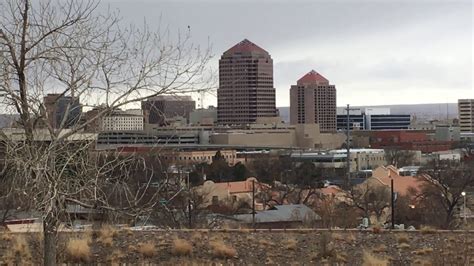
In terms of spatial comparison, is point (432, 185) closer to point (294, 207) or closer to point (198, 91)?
point (294, 207)

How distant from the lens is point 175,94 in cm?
746

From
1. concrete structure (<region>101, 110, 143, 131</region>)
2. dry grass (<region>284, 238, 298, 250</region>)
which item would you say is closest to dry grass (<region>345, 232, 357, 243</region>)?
dry grass (<region>284, 238, 298, 250</region>)

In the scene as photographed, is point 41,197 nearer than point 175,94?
Yes

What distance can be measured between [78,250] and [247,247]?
3320 mm

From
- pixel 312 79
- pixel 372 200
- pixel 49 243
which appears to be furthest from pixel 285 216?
pixel 312 79

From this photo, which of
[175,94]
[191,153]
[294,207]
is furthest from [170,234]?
[191,153]

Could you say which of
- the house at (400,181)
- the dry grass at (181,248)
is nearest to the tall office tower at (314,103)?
the house at (400,181)

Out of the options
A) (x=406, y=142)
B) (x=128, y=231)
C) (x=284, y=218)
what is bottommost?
(x=284, y=218)

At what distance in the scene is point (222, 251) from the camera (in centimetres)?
1279

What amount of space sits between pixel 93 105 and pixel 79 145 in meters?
0.46

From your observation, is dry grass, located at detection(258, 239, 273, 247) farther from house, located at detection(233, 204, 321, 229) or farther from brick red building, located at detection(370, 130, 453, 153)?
brick red building, located at detection(370, 130, 453, 153)

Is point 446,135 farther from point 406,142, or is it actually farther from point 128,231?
point 128,231

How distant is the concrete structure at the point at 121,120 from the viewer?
770cm

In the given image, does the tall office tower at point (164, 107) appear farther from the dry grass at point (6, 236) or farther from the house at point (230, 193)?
the house at point (230, 193)
